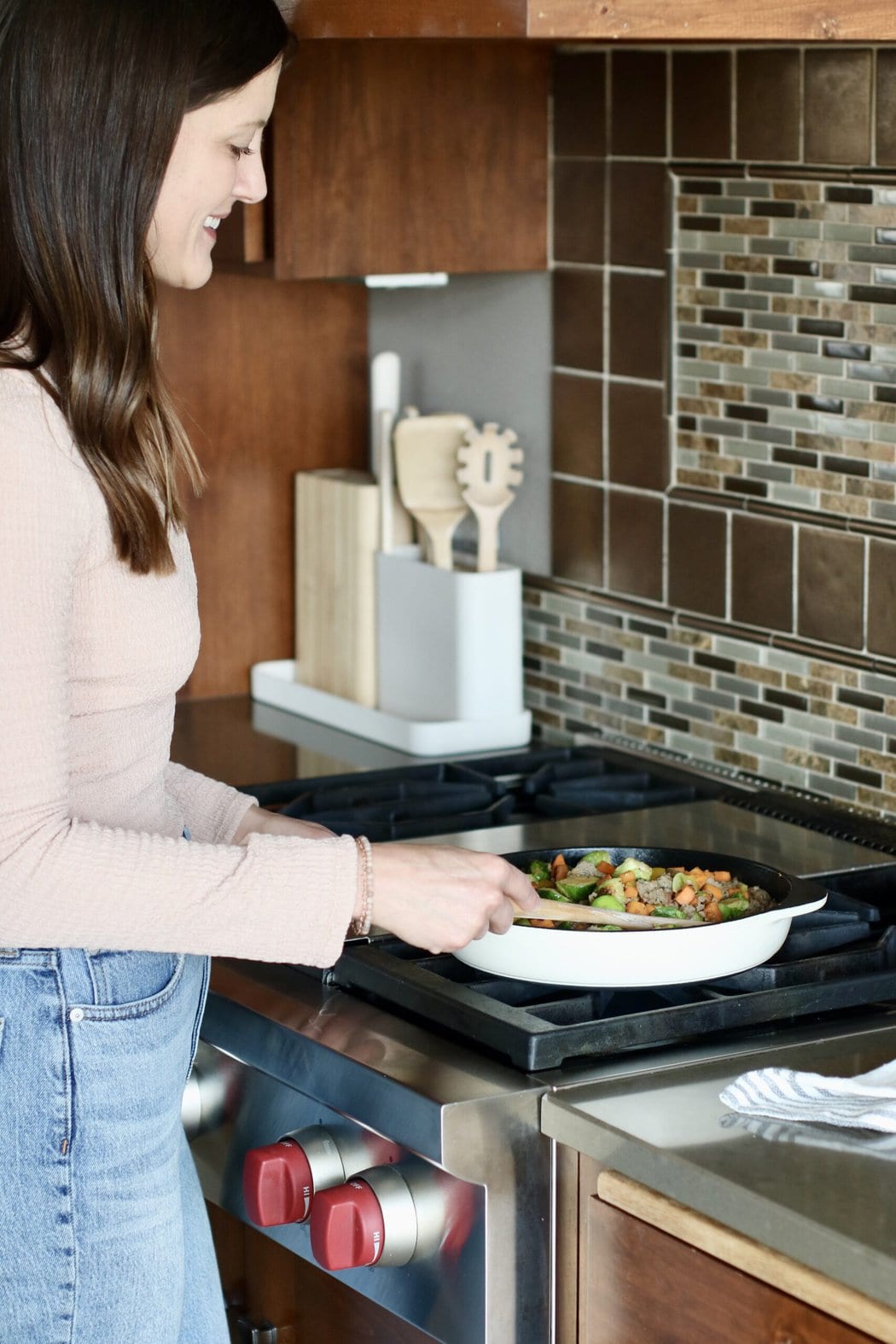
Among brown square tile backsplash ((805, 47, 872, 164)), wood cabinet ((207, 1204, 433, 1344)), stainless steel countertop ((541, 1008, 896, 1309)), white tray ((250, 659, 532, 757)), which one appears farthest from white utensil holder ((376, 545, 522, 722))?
stainless steel countertop ((541, 1008, 896, 1309))

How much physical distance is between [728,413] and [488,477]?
35 cm

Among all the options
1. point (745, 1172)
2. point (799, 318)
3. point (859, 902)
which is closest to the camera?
point (745, 1172)

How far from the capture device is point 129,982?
124cm

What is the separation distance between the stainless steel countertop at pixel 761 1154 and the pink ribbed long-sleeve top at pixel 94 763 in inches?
8.4

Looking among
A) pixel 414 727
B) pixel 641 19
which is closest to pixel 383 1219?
pixel 641 19

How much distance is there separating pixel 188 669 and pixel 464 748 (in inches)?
39.3

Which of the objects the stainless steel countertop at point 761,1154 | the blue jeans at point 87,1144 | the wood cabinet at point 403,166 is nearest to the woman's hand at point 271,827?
the blue jeans at point 87,1144

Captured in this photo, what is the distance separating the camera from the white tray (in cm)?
225

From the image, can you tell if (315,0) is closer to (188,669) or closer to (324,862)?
(188,669)

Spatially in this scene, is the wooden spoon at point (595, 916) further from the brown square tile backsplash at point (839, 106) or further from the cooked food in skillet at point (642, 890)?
the brown square tile backsplash at point (839, 106)

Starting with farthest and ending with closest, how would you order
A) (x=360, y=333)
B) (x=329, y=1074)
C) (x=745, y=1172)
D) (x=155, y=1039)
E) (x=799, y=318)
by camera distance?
(x=360, y=333) → (x=799, y=318) → (x=329, y=1074) → (x=155, y=1039) → (x=745, y=1172)

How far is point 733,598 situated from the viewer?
2039 millimetres

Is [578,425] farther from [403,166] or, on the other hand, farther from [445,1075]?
[445,1075]

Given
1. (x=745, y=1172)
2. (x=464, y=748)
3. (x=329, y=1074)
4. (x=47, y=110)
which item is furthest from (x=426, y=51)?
(x=745, y=1172)
